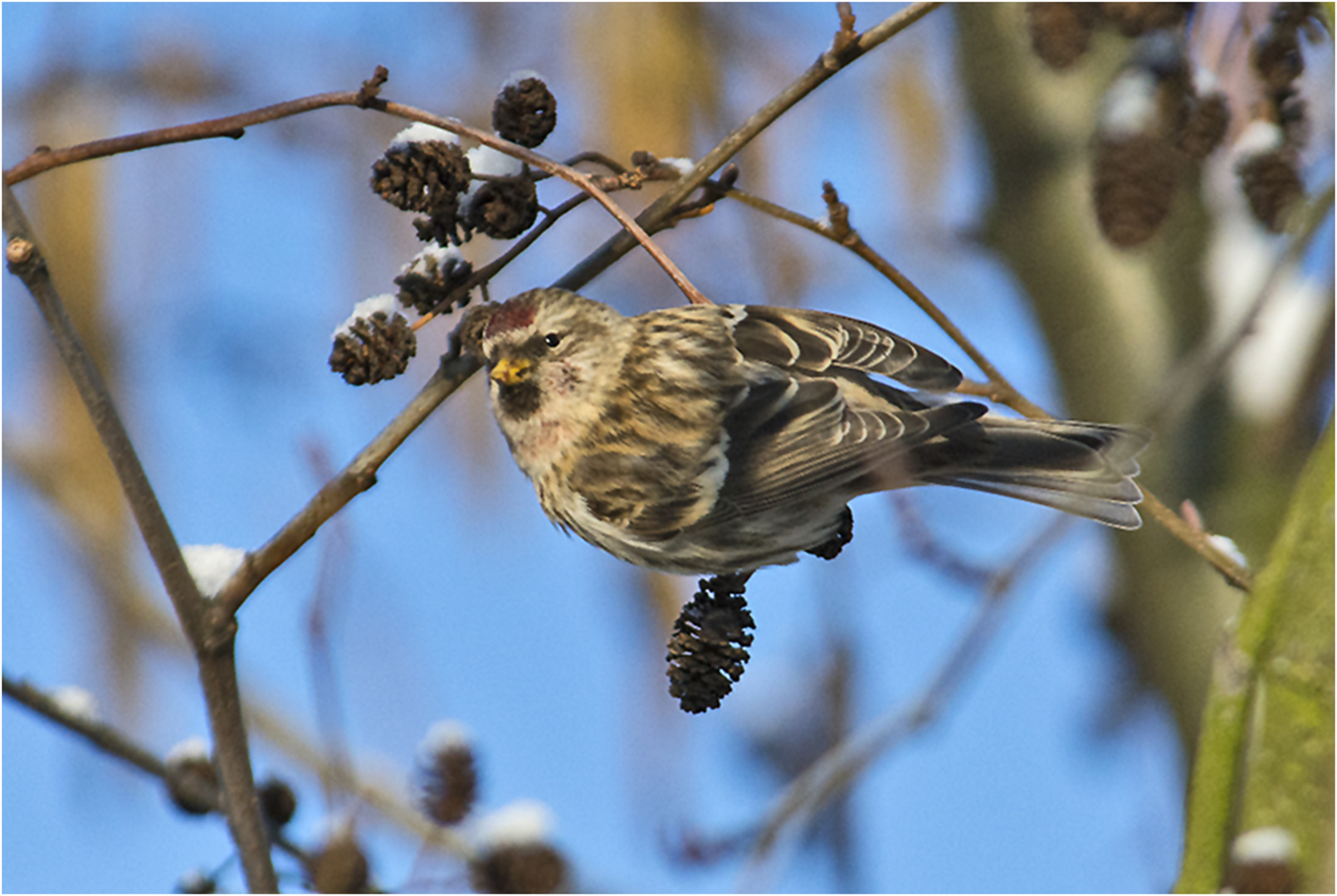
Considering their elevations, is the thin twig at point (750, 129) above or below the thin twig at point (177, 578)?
above

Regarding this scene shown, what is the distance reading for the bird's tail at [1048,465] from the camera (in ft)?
6.20

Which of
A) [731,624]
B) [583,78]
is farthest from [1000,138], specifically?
[731,624]

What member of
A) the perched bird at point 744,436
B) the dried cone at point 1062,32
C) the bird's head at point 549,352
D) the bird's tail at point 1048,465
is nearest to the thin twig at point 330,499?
the bird's head at point 549,352

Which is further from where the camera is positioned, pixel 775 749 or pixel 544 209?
pixel 775 749

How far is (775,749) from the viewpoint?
3.02 meters

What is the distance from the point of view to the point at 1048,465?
194 centimetres

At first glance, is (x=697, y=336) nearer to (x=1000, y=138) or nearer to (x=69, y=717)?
(x=69, y=717)

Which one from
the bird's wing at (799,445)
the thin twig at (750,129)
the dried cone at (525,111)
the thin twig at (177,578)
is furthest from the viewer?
the bird's wing at (799,445)

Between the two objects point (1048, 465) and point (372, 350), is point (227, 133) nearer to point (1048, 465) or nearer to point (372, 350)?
point (372, 350)

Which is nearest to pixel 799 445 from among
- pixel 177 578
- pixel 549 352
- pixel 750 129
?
pixel 549 352

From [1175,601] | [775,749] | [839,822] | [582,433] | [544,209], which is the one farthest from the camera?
[1175,601]

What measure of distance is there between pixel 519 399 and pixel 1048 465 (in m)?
0.78

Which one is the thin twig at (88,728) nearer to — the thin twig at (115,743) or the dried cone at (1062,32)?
the thin twig at (115,743)

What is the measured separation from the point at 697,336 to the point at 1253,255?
7.89ft
